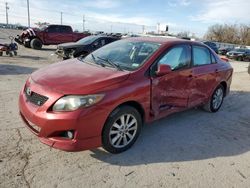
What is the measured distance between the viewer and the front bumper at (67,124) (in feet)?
10.9

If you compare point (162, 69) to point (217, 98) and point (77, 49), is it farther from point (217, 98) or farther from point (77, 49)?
point (77, 49)

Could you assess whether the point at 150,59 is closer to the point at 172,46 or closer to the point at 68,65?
the point at 172,46

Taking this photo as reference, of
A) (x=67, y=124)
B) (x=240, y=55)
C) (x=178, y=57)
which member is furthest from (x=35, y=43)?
(x=240, y=55)

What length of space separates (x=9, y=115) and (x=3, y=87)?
7.45 ft

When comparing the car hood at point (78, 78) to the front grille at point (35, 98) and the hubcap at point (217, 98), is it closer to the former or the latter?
the front grille at point (35, 98)

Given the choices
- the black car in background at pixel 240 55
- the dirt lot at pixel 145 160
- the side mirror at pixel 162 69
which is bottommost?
the dirt lot at pixel 145 160

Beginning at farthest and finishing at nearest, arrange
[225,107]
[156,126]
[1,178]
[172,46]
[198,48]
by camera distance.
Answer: [225,107] < [198,48] < [156,126] < [172,46] < [1,178]

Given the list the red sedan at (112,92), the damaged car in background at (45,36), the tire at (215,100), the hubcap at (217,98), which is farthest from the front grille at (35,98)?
the damaged car in background at (45,36)

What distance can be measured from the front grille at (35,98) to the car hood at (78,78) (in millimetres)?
162

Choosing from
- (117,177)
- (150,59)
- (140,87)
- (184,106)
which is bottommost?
(117,177)

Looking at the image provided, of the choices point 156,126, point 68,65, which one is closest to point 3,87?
point 68,65

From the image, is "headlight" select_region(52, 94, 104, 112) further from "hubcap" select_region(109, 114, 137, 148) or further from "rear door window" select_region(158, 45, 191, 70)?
"rear door window" select_region(158, 45, 191, 70)

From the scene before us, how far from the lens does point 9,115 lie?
197 inches

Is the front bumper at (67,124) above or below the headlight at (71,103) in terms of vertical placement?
below
